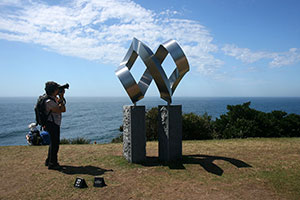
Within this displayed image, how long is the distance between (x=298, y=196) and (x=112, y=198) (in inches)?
150

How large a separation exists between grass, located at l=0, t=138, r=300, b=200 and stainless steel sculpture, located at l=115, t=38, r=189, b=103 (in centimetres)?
221

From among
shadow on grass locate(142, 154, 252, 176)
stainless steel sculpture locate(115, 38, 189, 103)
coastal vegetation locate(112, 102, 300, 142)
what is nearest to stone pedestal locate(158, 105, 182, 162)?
shadow on grass locate(142, 154, 252, 176)

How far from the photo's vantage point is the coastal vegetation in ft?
42.8

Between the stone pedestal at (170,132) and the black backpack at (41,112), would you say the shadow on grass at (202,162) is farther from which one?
the black backpack at (41,112)

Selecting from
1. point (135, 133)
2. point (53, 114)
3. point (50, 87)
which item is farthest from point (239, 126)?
point (50, 87)

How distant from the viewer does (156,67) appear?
277 inches

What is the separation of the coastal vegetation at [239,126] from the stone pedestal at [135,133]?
19.2 ft

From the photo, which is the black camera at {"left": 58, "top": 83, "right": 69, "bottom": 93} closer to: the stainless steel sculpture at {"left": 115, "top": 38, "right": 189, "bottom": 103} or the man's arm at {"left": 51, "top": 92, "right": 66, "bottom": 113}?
the man's arm at {"left": 51, "top": 92, "right": 66, "bottom": 113}

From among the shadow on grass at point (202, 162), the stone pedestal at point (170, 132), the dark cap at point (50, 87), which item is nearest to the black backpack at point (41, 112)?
the dark cap at point (50, 87)

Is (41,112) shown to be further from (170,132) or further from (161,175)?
(170,132)

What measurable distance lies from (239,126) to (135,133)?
26.6 ft

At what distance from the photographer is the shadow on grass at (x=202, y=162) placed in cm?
667

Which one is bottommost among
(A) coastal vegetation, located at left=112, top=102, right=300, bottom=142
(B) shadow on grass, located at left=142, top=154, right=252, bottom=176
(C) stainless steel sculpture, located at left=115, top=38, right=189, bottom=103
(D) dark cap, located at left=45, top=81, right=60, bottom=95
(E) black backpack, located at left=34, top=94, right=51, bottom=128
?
(B) shadow on grass, located at left=142, top=154, right=252, bottom=176

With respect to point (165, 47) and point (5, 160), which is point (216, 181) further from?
point (5, 160)
